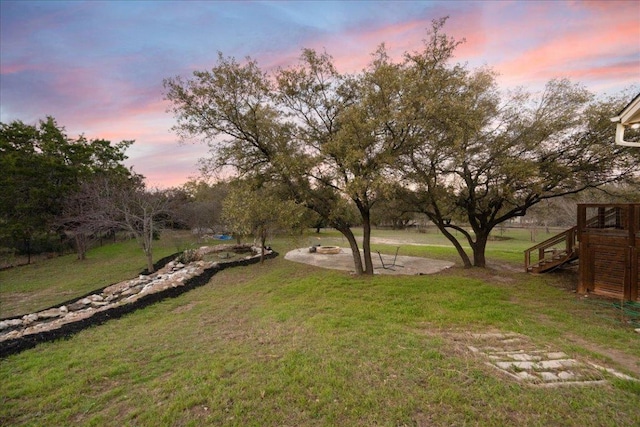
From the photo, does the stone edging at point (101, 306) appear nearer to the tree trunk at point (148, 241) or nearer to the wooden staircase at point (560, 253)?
the tree trunk at point (148, 241)

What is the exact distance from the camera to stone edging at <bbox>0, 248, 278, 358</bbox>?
18.6 feet

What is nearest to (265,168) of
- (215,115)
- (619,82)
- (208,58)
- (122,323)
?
(215,115)

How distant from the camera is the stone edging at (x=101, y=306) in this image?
18.6ft

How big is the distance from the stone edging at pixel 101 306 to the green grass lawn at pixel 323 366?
39 cm

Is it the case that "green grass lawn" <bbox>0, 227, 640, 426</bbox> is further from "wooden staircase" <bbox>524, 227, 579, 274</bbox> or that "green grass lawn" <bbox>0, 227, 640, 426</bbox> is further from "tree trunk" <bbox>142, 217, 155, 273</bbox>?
"tree trunk" <bbox>142, 217, 155, 273</bbox>

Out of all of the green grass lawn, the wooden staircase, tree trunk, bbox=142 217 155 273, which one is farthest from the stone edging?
the wooden staircase

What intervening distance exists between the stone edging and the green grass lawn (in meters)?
0.39

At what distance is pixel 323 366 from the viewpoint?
13.1ft

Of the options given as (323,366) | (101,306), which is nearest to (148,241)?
(101,306)

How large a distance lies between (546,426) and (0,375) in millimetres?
7391

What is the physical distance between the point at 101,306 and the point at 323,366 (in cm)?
845

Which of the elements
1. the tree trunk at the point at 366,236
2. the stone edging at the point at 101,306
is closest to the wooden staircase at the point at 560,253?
the tree trunk at the point at 366,236

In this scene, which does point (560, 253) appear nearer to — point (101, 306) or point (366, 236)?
point (366, 236)

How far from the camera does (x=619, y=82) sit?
9.05 meters
